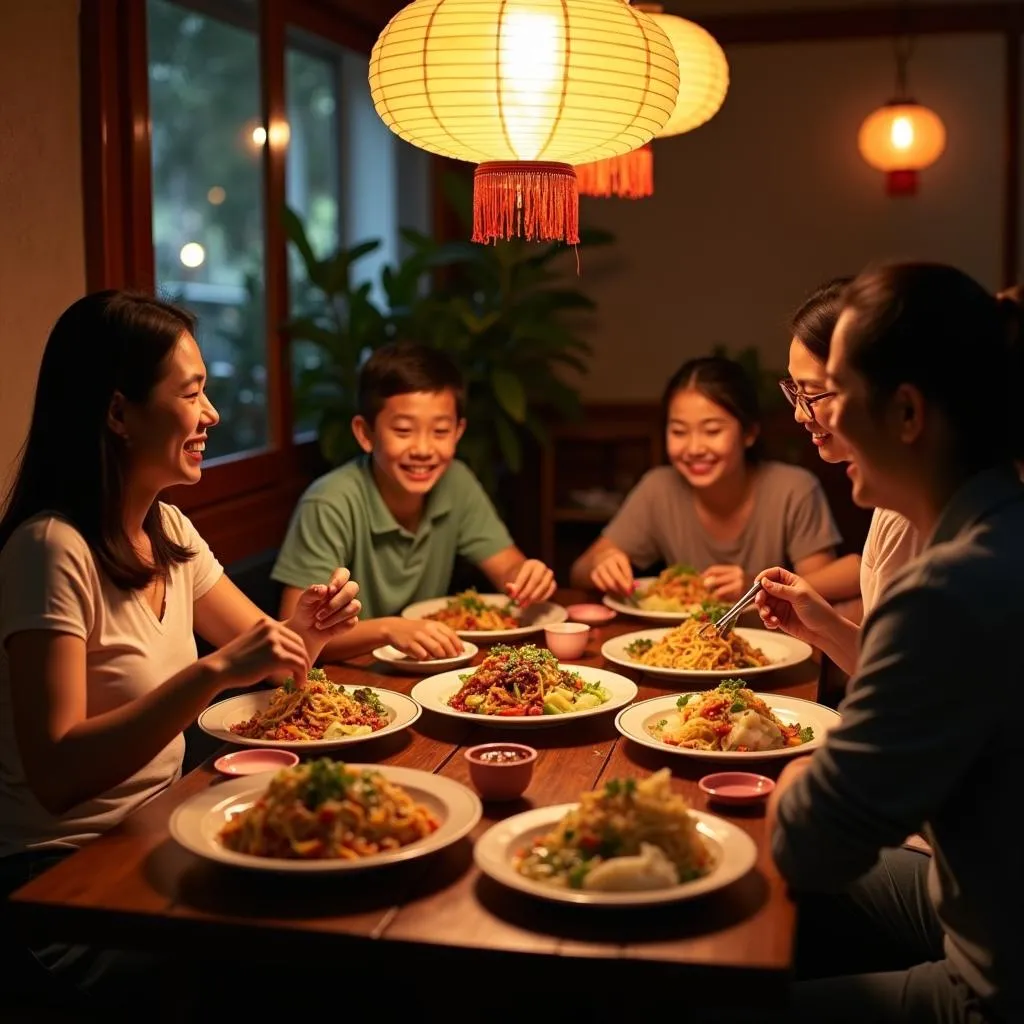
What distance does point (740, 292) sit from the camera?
5379 mm

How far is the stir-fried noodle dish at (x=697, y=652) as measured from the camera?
2.59 m

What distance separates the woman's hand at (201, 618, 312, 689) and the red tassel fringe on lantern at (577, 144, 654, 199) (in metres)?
1.73

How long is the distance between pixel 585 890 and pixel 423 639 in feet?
3.95

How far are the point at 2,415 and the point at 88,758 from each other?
118 cm

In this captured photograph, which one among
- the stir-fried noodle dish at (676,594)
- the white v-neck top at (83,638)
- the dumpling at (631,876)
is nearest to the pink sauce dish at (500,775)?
the dumpling at (631,876)

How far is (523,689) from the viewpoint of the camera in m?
2.29

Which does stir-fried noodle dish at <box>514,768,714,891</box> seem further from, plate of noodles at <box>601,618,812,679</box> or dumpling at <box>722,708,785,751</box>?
plate of noodles at <box>601,618,812,679</box>

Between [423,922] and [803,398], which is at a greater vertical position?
[803,398]

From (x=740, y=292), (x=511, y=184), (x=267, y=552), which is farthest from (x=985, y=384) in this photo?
(x=740, y=292)

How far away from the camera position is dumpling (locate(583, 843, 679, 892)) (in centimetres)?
150

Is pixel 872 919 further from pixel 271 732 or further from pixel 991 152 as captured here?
pixel 991 152

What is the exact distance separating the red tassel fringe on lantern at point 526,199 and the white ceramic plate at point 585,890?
1071mm

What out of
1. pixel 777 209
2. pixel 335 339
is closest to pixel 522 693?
pixel 335 339

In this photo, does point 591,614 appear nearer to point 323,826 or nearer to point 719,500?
point 719,500
